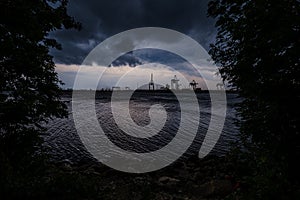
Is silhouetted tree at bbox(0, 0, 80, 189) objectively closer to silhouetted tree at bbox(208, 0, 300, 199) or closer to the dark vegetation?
the dark vegetation

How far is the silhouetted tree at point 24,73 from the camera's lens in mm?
6391

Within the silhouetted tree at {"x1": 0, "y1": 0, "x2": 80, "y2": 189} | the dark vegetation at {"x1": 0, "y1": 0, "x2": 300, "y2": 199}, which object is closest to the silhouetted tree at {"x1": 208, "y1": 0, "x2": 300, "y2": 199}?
the dark vegetation at {"x1": 0, "y1": 0, "x2": 300, "y2": 199}

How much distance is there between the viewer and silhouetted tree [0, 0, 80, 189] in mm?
6391

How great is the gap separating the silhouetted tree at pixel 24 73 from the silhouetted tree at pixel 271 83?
21.3 ft

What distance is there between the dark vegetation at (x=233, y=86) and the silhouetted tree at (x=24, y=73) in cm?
3

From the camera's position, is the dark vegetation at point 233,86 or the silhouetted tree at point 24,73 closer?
the dark vegetation at point 233,86

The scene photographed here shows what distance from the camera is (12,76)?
689 cm

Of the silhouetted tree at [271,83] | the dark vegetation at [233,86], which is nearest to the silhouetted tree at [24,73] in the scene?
the dark vegetation at [233,86]

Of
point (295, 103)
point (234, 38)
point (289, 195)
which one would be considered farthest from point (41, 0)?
point (289, 195)

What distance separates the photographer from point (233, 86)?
A: 7504 mm

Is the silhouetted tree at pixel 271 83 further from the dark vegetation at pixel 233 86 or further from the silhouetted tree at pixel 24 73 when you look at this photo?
the silhouetted tree at pixel 24 73

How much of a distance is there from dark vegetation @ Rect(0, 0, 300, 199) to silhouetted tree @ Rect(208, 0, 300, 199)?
0.03 meters

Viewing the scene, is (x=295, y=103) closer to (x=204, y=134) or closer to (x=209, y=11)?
(x=209, y=11)

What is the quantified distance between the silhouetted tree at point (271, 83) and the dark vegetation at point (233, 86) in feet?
0.08
